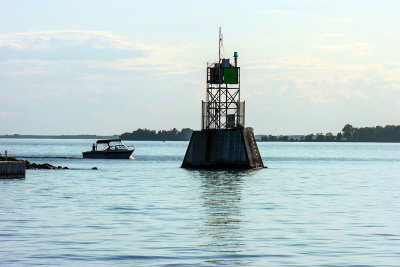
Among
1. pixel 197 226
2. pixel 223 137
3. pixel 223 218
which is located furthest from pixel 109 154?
pixel 197 226

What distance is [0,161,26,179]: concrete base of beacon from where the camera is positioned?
59.9 metres

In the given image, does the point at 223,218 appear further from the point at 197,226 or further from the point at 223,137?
the point at 223,137

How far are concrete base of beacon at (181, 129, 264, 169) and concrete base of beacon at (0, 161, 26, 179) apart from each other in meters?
18.7

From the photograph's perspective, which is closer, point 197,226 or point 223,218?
point 197,226

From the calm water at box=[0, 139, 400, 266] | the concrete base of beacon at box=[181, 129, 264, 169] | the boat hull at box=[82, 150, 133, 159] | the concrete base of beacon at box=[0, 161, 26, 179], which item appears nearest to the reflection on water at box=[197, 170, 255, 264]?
the calm water at box=[0, 139, 400, 266]

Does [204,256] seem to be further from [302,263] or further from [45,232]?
[45,232]

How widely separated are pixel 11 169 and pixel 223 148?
21.2 metres

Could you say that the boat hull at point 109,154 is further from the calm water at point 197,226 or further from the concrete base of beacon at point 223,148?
the calm water at point 197,226

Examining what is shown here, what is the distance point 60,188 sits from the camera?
55969 millimetres

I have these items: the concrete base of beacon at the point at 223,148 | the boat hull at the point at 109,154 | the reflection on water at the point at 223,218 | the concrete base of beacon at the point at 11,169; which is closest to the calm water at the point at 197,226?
the reflection on water at the point at 223,218

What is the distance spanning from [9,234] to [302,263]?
1128cm

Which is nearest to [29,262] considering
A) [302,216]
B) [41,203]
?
[302,216]

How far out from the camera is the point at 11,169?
61.4 m

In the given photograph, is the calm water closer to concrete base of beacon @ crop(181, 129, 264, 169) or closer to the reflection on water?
the reflection on water
